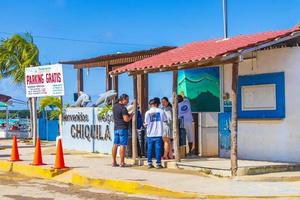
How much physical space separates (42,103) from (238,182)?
12.3 meters

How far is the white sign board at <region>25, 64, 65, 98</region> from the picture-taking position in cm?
2070

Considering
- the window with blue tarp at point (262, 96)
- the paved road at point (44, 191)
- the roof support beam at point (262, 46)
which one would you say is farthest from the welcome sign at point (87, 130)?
the roof support beam at point (262, 46)

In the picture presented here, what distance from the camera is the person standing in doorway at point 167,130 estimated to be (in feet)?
46.6

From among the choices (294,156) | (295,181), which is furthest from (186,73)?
(295,181)

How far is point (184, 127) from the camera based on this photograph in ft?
50.1

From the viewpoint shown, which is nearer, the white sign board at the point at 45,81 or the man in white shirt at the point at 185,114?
the man in white shirt at the point at 185,114

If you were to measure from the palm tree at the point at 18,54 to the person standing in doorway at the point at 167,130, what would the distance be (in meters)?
14.1

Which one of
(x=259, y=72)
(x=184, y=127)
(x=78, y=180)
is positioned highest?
(x=259, y=72)

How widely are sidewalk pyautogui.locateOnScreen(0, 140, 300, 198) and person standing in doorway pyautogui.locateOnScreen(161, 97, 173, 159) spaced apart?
84 centimetres

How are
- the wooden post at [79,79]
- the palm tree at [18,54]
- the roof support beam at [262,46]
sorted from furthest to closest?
the palm tree at [18,54], the wooden post at [79,79], the roof support beam at [262,46]

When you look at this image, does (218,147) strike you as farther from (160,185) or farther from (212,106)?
(160,185)

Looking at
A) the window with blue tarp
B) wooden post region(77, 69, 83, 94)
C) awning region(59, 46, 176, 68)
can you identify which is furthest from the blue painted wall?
the window with blue tarp

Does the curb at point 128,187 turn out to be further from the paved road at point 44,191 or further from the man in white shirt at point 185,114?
the man in white shirt at point 185,114

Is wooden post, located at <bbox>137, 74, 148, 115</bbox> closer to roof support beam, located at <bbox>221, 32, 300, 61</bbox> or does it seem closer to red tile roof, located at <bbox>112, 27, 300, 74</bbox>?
red tile roof, located at <bbox>112, 27, 300, 74</bbox>
